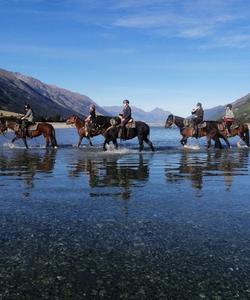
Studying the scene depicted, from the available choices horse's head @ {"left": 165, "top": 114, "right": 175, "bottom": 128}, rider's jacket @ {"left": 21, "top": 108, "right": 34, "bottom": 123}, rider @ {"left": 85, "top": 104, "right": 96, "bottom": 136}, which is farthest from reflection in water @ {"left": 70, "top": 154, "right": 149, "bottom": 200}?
rider's jacket @ {"left": 21, "top": 108, "right": 34, "bottom": 123}

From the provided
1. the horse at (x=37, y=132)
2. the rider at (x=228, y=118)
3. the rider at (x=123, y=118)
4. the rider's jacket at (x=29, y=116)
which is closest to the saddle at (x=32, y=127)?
the horse at (x=37, y=132)

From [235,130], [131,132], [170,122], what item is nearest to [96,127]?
[131,132]

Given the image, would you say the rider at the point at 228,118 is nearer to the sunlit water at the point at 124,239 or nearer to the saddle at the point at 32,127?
the saddle at the point at 32,127

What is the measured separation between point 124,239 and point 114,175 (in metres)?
8.65

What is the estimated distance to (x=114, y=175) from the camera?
16.9 metres

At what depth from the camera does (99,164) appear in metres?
21.1

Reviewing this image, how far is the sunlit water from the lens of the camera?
6.21 meters

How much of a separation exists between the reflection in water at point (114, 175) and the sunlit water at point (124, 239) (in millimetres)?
108

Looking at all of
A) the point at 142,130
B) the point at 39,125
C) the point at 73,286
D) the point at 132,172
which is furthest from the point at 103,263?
the point at 39,125

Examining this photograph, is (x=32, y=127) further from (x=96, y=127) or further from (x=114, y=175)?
(x=114, y=175)

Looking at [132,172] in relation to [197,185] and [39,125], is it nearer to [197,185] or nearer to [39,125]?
[197,185]

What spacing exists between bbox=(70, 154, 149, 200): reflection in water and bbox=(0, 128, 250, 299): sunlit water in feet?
0.35

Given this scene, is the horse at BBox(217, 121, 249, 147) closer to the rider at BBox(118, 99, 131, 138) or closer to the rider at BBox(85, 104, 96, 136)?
the rider at BBox(118, 99, 131, 138)

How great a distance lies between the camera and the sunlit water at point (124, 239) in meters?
6.21
